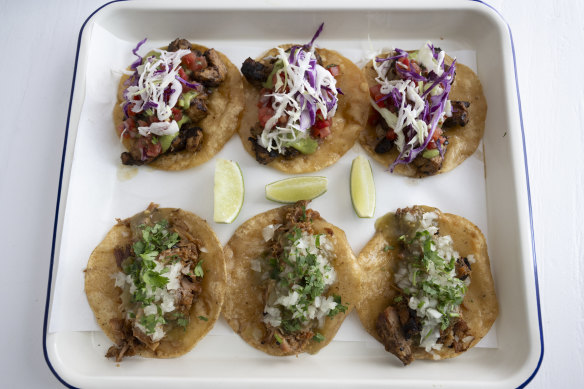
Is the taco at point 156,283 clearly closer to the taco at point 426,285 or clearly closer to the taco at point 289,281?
the taco at point 289,281

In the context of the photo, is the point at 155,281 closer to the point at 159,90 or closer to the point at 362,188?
the point at 159,90

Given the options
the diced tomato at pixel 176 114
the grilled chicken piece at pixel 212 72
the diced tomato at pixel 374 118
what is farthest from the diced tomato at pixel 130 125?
the diced tomato at pixel 374 118

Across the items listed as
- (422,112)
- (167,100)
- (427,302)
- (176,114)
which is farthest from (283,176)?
(427,302)

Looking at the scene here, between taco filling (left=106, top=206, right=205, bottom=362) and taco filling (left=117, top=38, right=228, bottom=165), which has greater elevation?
taco filling (left=117, top=38, right=228, bottom=165)

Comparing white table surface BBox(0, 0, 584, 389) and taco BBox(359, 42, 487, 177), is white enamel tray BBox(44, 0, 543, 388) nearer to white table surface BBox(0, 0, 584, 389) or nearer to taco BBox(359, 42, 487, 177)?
taco BBox(359, 42, 487, 177)

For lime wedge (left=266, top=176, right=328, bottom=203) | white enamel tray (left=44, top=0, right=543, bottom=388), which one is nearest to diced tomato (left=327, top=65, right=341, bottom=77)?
white enamel tray (left=44, top=0, right=543, bottom=388)

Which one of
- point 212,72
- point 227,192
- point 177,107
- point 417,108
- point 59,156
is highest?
point 212,72

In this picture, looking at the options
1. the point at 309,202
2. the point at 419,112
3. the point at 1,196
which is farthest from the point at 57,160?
the point at 419,112
